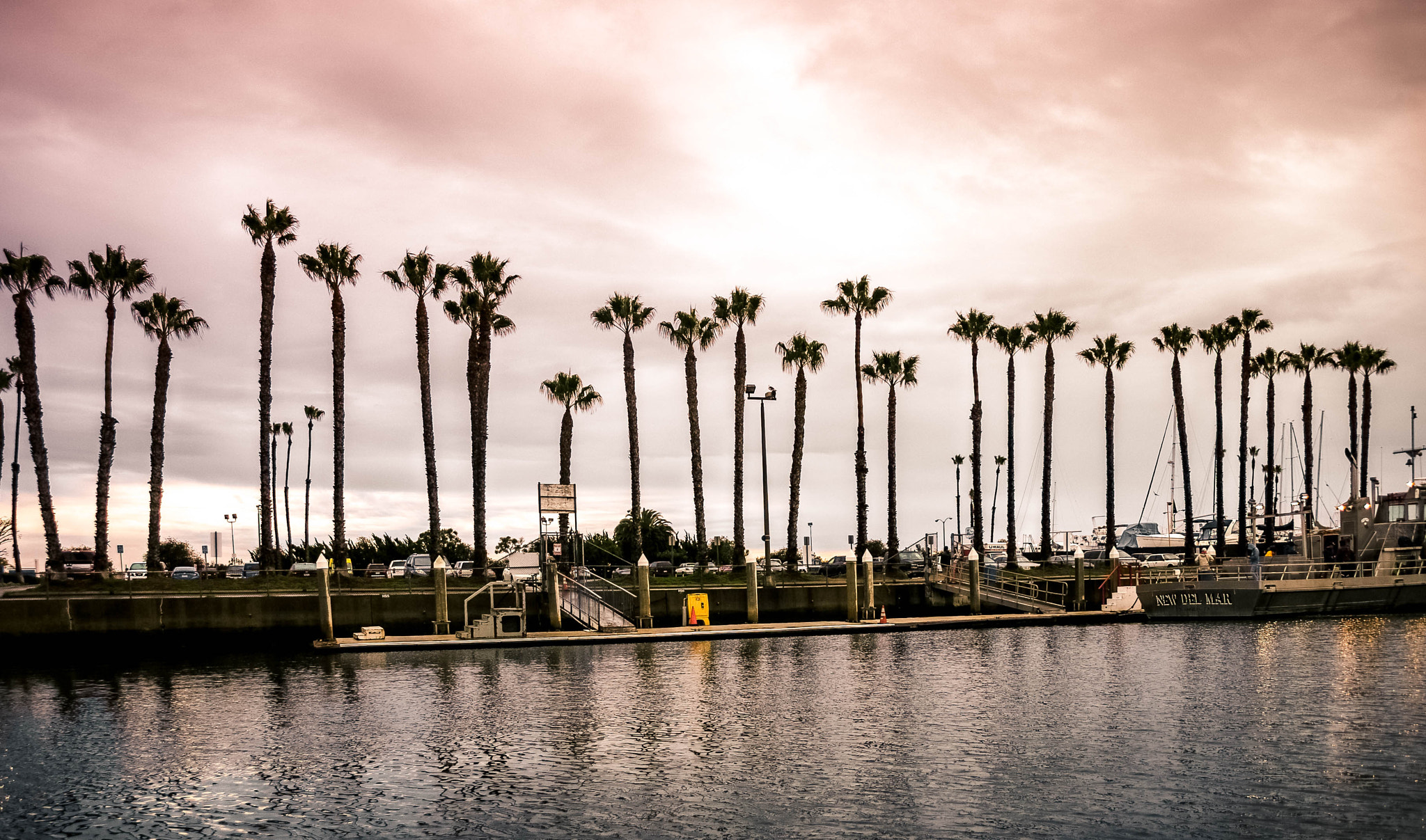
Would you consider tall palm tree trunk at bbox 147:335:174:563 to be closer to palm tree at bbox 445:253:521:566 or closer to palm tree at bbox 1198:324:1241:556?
palm tree at bbox 445:253:521:566

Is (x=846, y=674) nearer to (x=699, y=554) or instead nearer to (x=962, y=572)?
(x=962, y=572)

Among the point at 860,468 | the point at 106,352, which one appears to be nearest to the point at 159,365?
the point at 106,352

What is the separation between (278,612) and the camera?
150 feet

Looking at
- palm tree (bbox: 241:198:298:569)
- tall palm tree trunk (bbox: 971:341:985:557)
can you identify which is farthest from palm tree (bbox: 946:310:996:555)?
palm tree (bbox: 241:198:298:569)

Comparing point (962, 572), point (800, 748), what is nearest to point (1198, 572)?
point (962, 572)

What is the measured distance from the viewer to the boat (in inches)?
2080

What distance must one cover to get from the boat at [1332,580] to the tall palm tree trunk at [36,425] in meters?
51.5

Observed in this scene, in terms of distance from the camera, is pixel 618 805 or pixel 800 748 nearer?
pixel 618 805

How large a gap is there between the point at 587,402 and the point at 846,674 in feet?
149

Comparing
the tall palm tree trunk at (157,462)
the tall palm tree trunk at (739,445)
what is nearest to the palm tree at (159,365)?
the tall palm tree trunk at (157,462)

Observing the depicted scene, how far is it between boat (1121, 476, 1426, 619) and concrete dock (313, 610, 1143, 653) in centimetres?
267

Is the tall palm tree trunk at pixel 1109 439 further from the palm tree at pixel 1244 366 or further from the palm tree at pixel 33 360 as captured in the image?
the palm tree at pixel 33 360

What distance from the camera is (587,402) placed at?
77.9 m

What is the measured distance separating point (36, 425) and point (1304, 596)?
59.6 meters
